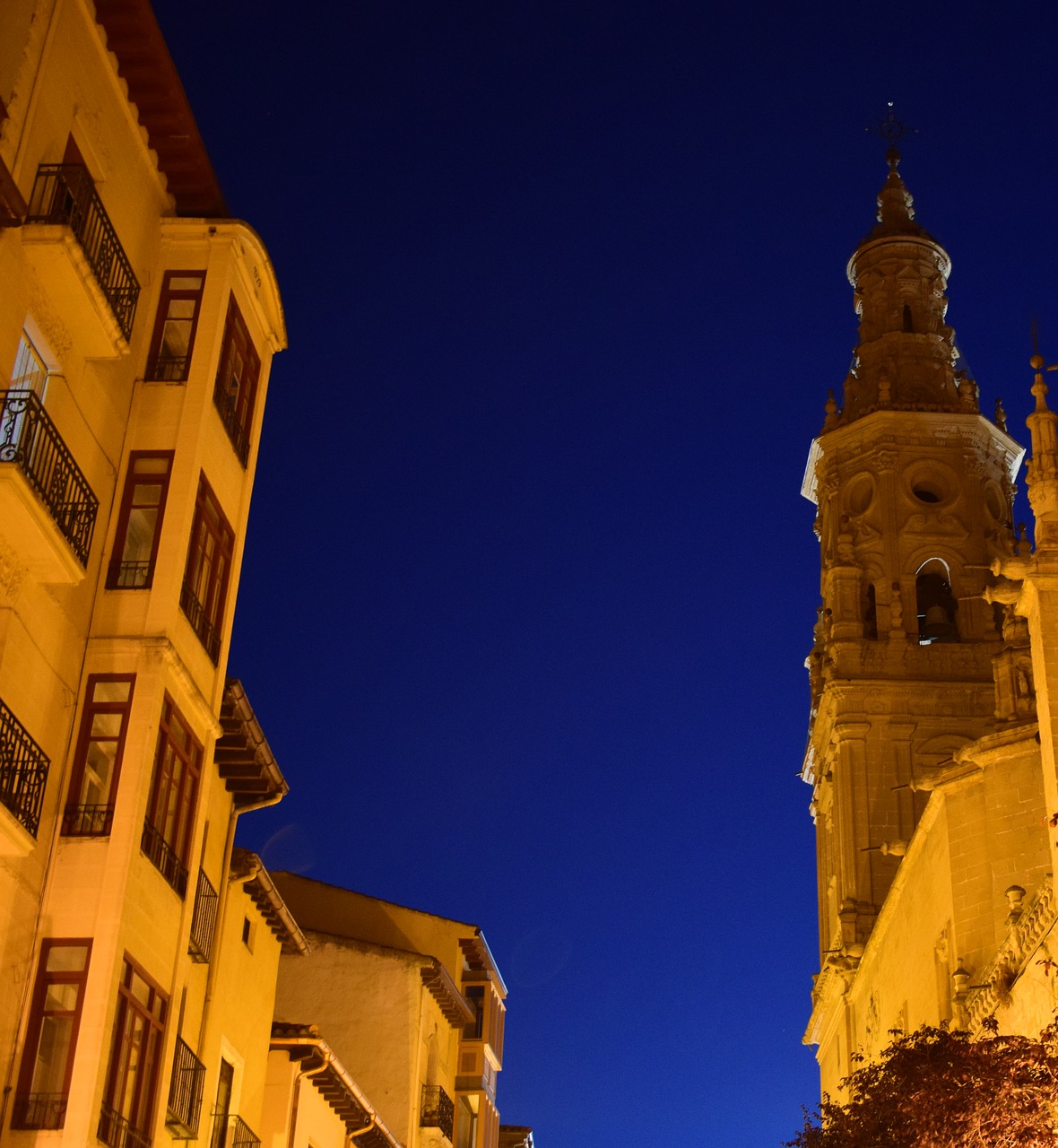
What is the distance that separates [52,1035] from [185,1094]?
181 inches

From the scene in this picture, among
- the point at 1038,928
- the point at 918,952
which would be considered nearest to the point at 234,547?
the point at 1038,928

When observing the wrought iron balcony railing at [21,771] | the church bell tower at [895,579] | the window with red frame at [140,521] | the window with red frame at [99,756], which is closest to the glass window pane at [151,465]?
the window with red frame at [140,521]

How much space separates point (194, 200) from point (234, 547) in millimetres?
4496

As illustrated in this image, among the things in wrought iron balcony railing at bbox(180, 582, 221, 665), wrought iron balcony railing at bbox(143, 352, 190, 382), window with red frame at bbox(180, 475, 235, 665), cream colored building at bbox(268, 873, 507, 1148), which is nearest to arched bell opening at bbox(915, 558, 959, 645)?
cream colored building at bbox(268, 873, 507, 1148)

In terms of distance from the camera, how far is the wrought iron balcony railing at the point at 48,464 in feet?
61.4

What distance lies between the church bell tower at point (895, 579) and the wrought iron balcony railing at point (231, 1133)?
27.6 m

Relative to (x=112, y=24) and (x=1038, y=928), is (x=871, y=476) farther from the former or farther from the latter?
(x=112, y=24)

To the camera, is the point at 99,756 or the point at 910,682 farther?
the point at 910,682

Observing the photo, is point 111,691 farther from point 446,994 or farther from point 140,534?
point 446,994

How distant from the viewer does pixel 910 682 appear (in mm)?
56812

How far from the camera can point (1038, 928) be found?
25906 millimetres

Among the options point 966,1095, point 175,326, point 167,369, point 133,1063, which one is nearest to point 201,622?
point 167,369

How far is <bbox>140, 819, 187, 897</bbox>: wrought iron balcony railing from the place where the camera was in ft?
67.9

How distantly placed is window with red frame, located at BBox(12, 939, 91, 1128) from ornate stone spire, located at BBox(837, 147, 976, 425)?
47.2 metres
